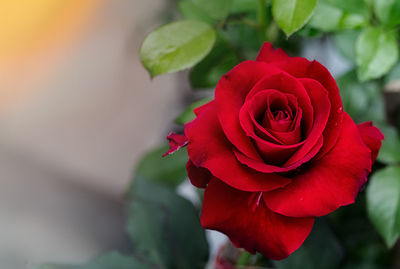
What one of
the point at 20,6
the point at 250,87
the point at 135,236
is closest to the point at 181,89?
the point at 20,6

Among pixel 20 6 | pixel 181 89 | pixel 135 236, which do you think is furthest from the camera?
pixel 181 89

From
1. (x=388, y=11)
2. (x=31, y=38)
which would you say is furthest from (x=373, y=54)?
(x=31, y=38)

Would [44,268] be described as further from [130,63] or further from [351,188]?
[130,63]

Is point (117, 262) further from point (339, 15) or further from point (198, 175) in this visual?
point (339, 15)

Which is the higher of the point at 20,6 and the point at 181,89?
the point at 20,6

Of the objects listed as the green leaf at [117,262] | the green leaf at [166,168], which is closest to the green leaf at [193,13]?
the green leaf at [166,168]

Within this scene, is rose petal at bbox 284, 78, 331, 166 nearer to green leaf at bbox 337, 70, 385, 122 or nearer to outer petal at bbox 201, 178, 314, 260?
outer petal at bbox 201, 178, 314, 260

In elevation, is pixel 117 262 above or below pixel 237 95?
below
